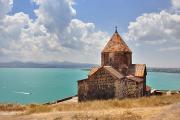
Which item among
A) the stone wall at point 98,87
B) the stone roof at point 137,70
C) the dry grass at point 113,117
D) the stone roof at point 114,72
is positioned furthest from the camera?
the stone roof at point 137,70

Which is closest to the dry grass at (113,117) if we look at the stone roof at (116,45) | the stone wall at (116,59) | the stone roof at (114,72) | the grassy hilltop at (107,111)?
the grassy hilltop at (107,111)

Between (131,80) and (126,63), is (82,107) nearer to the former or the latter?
(131,80)

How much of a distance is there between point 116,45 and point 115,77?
5.21m

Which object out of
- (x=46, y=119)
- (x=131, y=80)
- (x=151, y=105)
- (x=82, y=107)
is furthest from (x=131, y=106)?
(x=131, y=80)

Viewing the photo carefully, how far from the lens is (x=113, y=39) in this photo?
39.2m

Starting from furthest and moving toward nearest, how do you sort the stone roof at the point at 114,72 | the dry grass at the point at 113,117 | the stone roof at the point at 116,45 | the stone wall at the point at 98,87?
1. the stone roof at the point at 116,45
2. the stone wall at the point at 98,87
3. the stone roof at the point at 114,72
4. the dry grass at the point at 113,117

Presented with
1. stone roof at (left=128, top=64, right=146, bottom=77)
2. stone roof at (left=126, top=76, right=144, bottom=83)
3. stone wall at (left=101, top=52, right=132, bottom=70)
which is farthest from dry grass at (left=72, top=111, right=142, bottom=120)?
stone roof at (left=128, top=64, right=146, bottom=77)

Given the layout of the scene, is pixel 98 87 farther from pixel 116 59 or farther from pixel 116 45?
pixel 116 45

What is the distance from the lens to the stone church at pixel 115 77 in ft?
114

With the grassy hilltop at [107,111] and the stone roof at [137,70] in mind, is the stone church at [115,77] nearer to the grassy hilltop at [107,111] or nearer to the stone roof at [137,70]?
the stone roof at [137,70]

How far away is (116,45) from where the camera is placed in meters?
38.5

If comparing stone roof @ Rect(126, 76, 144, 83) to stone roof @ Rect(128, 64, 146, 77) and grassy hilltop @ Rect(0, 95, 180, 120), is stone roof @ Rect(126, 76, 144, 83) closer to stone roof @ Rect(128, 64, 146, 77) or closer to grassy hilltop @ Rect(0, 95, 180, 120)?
stone roof @ Rect(128, 64, 146, 77)

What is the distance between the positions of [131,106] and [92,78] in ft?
49.7

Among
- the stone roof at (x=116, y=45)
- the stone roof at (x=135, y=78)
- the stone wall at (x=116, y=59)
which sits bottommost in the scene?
the stone roof at (x=135, y=78)
